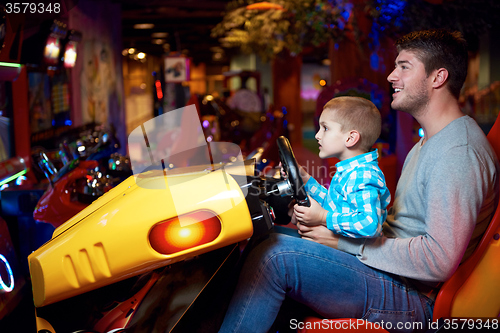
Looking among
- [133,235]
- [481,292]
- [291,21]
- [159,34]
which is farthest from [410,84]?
[159,34]

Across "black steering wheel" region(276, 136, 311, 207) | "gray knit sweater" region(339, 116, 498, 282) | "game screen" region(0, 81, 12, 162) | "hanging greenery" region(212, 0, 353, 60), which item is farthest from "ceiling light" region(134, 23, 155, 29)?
"gray knit sweater" region(339, 116, 498, 282)

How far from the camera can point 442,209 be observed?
1.14m

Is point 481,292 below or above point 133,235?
below

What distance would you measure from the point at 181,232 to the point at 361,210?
530 millimetres

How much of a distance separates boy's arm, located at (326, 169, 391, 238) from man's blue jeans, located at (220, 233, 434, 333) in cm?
10

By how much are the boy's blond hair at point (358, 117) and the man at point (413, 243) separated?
94mm

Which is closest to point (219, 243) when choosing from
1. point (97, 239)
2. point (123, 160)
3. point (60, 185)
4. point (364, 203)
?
point (97, 239)

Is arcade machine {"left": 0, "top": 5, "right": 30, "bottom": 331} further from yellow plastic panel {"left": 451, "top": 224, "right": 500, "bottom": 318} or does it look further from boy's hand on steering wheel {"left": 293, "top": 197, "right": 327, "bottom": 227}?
yellow plastic panel {"left": 451, "top": 224, "right": 500, "bottom": 318}

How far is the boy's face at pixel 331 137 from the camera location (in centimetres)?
138

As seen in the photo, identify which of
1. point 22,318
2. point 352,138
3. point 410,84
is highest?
point 410,84

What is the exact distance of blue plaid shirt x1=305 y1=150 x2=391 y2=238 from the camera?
48.3 inches

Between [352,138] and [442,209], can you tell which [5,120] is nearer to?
[352,138]

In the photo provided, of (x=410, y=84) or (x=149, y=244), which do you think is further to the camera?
(x=410, y=84)

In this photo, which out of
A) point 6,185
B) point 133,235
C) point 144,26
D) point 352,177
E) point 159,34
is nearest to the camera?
point 133,235
